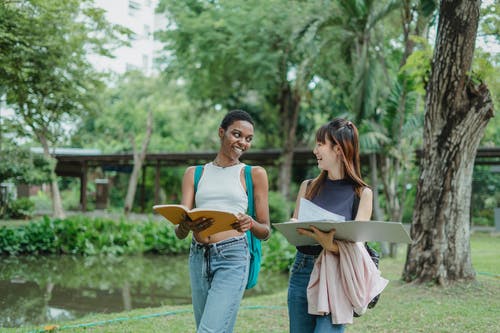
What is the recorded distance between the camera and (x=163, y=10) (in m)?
16.2

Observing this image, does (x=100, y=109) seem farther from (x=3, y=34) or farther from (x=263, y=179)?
(x=263, y=179)

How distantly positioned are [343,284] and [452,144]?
473 cm

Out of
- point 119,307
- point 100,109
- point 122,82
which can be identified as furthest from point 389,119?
point 122,82

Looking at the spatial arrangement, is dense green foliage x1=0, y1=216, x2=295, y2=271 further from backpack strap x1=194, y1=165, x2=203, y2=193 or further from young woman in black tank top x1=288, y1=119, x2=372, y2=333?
young woman in black tank top x1=288, y1=119, x2=372, y2=333

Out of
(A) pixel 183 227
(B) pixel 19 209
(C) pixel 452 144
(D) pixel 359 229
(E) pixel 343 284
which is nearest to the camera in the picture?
(D) pixel 359 229

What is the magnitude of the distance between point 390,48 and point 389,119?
18.2ft

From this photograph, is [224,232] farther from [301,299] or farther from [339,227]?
[339,227]

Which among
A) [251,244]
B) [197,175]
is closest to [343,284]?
[251,244]

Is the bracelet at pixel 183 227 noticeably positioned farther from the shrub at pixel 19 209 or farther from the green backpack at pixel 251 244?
the shrub at pixel 19 209

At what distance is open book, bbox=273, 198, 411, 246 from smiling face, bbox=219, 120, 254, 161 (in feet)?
1.57

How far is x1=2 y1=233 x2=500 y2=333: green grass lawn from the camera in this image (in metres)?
5.12

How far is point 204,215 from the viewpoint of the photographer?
8.31 feet

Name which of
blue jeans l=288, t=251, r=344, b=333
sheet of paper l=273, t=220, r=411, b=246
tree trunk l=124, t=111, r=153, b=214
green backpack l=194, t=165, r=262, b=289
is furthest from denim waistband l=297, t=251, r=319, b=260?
tree trunk l=124, t=111, r=153, b=214

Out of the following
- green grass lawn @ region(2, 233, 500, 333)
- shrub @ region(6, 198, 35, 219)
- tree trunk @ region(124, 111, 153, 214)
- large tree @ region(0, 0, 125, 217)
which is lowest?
shrub @ region(6, 198, 35, 219)
